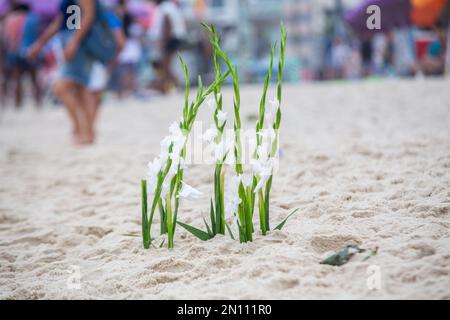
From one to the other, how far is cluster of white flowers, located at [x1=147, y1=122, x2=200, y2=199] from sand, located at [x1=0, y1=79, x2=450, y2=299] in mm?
238

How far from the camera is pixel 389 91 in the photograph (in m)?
7.79

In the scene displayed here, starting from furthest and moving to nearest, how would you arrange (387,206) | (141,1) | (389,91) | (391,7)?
(141,1) < (391,7) < (389,91) < (387,206)

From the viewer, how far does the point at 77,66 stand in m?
5.06

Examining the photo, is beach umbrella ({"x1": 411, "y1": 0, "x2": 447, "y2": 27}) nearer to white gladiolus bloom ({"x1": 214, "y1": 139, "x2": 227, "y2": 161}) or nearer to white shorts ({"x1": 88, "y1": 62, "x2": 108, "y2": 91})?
white shorts ({"x1": 88, "y1": 62, "x2": 108, "y2": 91})

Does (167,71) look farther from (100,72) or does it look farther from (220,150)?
(220,150)

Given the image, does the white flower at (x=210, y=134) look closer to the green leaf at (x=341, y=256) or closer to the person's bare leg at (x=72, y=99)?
the green leaf at (x=341, y=256)

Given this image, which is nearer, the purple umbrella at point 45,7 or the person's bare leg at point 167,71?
the person's bare leg at point 167,71

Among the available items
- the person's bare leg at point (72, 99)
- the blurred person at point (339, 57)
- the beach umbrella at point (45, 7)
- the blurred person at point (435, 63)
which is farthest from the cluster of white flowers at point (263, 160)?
the blurred person at point (339, 57)

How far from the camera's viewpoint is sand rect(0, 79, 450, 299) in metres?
1.79

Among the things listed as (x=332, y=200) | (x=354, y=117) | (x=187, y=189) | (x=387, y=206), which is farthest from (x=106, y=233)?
(x=354, y=117)

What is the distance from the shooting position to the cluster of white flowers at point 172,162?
2.09 meters

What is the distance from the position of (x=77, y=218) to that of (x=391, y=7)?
8.06 meters
